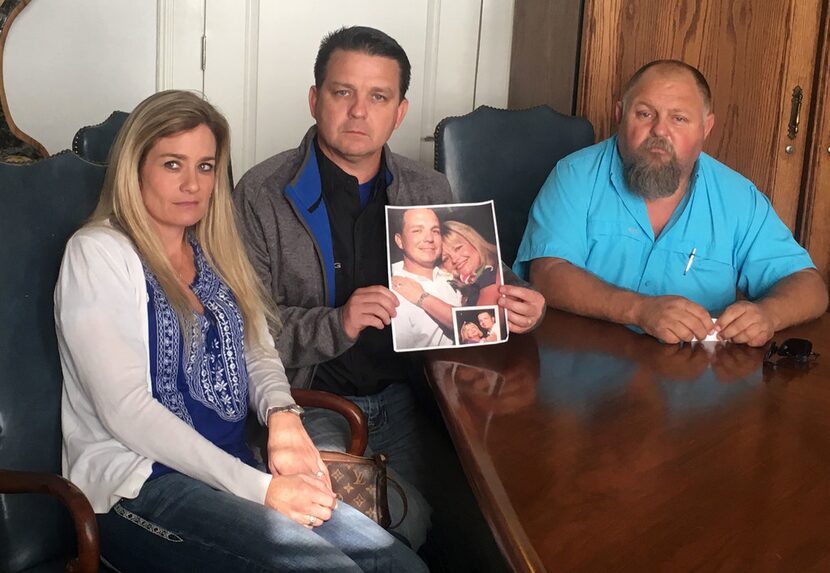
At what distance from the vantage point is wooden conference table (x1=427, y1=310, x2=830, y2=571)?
1.18m

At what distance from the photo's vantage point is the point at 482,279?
2.04m

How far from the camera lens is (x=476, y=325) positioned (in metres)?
2.01

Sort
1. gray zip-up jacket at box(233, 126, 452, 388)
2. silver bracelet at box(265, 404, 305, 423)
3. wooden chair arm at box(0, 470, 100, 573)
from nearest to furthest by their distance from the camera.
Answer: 1. wooden chair arm at box(0, 470, 100, 573)
2. silver bracelet at box(265, 404, 305, 423)
3. gray zip-up jacket at box(233, 126, 452, 388)

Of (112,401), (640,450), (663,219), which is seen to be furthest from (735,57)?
(112,401)

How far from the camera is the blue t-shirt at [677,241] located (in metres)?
2.51

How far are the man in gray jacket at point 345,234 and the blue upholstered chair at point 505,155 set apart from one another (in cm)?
65

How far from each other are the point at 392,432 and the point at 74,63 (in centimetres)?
180

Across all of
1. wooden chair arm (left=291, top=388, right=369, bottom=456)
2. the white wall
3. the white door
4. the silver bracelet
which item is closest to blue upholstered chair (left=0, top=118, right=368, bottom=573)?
the silver bracelet

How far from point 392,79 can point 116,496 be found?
1.17 m

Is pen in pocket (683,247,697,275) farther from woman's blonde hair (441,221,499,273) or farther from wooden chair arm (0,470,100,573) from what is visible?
wooden chair arm (0,470,100,573)

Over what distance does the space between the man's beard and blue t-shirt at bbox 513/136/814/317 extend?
3 cm

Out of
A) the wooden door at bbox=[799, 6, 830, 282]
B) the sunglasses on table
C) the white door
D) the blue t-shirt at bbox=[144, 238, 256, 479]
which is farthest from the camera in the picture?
the white door

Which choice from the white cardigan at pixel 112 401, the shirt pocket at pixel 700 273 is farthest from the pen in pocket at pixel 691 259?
the white cardigan at pixel 112 401

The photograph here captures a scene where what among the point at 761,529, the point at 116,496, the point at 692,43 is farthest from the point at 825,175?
the point at 116,496
